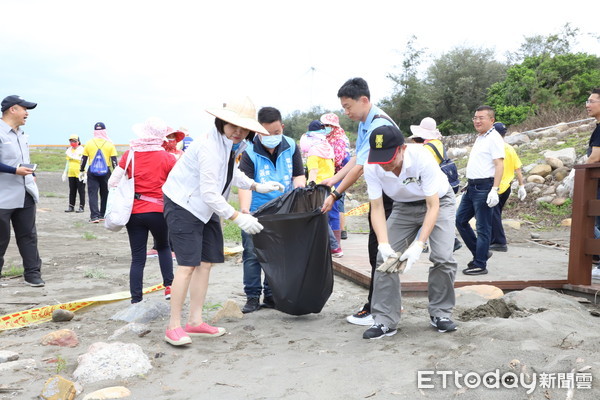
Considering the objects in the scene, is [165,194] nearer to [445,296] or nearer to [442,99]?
[445,296]

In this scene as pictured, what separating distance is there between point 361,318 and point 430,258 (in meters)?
0.78

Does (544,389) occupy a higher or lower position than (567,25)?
lower

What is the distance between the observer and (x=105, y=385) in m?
2.99

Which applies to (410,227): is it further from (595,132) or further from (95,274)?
(95,274)

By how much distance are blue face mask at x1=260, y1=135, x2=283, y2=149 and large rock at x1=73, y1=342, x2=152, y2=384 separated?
1.93 meters

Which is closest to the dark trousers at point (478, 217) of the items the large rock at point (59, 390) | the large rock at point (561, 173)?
the large rock at point (59, 390)

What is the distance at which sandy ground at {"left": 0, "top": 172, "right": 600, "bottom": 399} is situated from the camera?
282 centimetres

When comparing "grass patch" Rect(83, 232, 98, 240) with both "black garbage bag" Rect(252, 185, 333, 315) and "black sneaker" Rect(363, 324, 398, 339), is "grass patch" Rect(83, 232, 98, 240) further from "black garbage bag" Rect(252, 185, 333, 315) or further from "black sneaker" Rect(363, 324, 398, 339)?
"black sneaker" Rect(363, 324, 398, 339)

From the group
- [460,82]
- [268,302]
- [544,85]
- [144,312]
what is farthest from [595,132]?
[460,82]

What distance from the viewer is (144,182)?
4422 mm

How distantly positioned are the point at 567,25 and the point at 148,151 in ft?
103

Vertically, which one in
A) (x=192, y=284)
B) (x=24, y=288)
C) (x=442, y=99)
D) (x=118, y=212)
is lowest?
(x=24, y=288)

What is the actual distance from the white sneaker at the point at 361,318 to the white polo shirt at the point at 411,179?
100 cm

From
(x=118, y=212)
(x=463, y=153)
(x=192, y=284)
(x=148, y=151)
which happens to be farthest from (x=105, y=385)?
(x=463, y=153)
